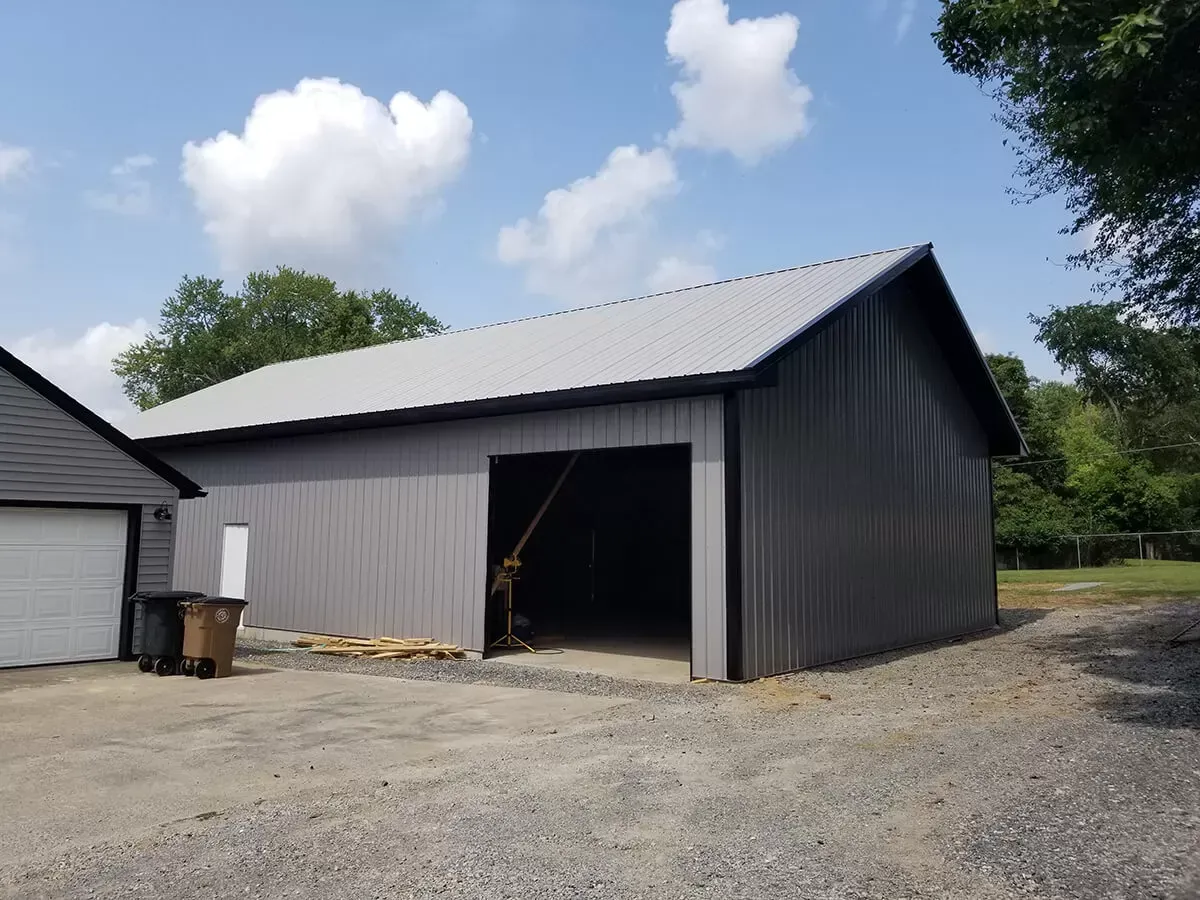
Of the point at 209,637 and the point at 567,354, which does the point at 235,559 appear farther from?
the point at 567,354

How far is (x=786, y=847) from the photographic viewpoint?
445cm

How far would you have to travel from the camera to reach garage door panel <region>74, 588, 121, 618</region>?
11.8 m

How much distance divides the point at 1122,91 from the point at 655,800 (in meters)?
6.82

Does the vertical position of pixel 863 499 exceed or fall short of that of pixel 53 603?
it exceeds it

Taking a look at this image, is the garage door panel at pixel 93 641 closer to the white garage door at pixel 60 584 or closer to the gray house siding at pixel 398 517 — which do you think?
the white garage door at pixel 60 584

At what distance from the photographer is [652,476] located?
1914 centimetres

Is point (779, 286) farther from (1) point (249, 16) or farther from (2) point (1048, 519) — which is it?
(2) point (1048, 519)

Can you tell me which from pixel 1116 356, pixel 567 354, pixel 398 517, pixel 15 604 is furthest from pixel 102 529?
pixel 1116 356

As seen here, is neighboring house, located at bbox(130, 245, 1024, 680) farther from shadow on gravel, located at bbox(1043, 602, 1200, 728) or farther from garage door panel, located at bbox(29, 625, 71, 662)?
garage door panel, located at bbox(29, 625, 71, 662)

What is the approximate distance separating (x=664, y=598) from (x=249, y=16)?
13128 millimetres

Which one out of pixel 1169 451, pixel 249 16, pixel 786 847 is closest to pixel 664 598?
pixel 249 16

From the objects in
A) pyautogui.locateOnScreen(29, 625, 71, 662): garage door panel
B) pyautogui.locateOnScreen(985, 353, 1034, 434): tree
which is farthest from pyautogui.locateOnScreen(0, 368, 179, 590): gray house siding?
pyautogui.locateOnScreen(985, 353, 1034, 434): tree

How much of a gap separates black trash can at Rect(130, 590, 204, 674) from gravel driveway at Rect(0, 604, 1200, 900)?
4.53 feet

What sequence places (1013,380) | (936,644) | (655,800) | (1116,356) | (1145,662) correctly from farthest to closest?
(1013,380) → (1116,356) → (936,644) → (1145,662) → (655,800)
